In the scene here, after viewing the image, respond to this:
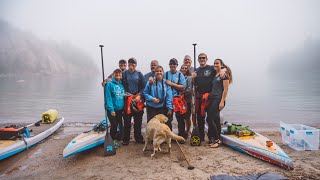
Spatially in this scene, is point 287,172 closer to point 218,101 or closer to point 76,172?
point 218,101

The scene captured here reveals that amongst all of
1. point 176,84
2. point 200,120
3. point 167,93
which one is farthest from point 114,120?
point 200,120

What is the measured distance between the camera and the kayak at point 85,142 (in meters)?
5.79

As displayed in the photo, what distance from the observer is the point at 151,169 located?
16.8 ft

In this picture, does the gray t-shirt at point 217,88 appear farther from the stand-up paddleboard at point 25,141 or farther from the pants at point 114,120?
the stand-up paddleboard at point 25,141

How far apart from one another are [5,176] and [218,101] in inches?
206

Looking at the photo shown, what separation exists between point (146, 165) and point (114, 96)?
2.03 meters

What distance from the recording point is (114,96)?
638cm

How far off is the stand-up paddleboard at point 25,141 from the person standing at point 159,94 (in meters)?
3.89

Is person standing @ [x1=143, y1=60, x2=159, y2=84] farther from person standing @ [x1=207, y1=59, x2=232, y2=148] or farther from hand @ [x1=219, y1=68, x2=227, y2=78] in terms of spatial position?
hand @ [x1=219, y1=68, x2=227, y2=78]

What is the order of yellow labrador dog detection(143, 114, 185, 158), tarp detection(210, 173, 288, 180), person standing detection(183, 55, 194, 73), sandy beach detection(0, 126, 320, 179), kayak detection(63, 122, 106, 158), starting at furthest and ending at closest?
person standing detection(183, 55, 194, 73) < kayak detection(63, 122, 106, 158) < yellow labrador dog detection(143, 114, 185, 158) < sandy beach detection(0, 126, 320, 179) < tarp detection(210, 173, 288, 180)

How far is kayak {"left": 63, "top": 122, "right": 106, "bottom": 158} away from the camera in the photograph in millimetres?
5795

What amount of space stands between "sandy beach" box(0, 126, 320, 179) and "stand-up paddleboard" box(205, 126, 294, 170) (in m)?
0.12

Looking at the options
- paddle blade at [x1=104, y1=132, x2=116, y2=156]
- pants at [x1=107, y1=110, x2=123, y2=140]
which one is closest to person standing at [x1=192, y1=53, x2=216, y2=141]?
pants at [x1=107, y1=110, x2=123, y2=140]

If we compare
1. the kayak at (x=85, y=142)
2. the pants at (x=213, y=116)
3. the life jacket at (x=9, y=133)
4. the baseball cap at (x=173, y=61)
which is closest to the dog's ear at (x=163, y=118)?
the pants at (x=213, y=116)
